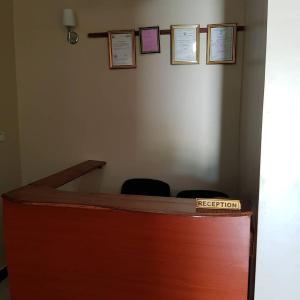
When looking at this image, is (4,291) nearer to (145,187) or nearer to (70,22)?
(145,187)

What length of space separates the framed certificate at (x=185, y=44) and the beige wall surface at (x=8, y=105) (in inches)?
52.0

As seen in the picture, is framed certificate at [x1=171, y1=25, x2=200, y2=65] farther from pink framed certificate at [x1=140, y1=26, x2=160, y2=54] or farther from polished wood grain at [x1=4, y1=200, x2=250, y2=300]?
polished wood grain at [x1=4, y1=200, x2=250, y2=300]

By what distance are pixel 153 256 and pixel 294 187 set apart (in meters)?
0.62

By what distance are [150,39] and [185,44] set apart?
266 mm

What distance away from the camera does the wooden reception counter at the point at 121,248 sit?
3.81 feet

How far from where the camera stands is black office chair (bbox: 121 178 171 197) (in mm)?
2227

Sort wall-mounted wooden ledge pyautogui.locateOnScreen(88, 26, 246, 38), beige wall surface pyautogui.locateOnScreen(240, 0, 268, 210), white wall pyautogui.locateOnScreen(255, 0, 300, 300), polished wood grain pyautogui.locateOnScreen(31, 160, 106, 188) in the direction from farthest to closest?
1. wall-mounted wooden ledge pyautogui.locateOnScreen(88, 26, 246, 38)
2. polished wood grain pyautogui.locateOnScreen(31, 160, 106, 188)
3. beige wall surface pyautogui.locateOnScreen(240, 0, 268, 210)
4. white wall pyautogui.locateOnScreen(255, 0, 300, 300)

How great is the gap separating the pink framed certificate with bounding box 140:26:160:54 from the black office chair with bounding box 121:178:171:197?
984mm

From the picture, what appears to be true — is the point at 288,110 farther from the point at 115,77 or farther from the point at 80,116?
the point at 80,116

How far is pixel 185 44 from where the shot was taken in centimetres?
219

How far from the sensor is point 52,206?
1.29 m

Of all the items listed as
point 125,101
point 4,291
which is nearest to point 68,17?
point 125,101

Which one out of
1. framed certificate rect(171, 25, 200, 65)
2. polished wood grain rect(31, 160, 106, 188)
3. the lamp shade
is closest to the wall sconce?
the lamp shade

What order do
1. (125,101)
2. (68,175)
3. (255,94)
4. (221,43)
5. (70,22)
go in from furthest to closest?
(125,101) → (70,22) → (221,43) → (68,175) → (255,94)
